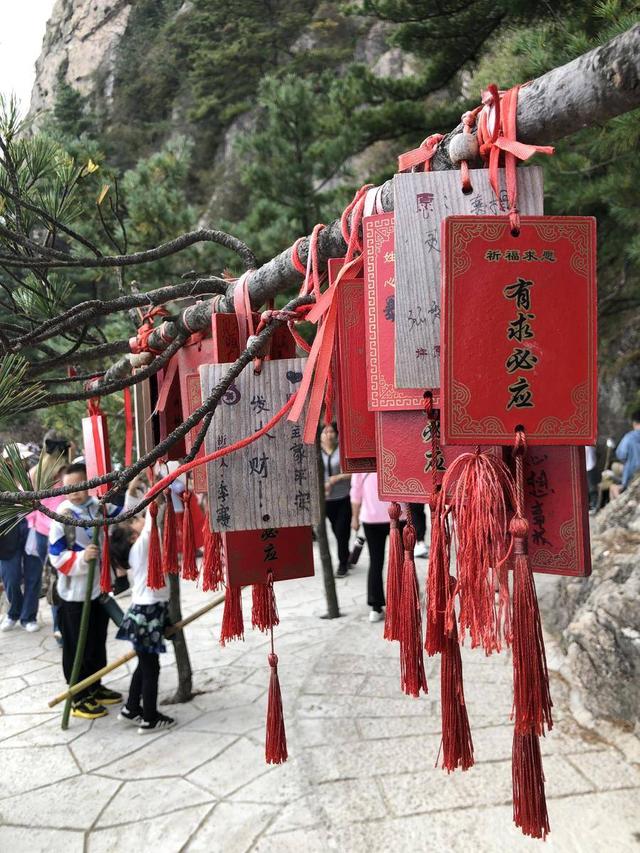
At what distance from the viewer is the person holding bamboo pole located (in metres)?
4.37

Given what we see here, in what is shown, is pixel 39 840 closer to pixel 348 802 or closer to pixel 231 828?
pixel 231 828

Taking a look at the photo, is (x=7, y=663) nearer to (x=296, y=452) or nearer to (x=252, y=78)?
(x=296, y=452)

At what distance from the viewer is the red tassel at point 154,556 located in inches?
85.8

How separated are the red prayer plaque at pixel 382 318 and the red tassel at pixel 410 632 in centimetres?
23

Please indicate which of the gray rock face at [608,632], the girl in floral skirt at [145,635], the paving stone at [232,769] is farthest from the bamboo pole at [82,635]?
the gray rock face at [608,632]

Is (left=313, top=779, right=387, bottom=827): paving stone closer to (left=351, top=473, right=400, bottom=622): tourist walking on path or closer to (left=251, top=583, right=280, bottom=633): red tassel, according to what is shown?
(left=251, top=583, right=280, bottom=633): red tassel

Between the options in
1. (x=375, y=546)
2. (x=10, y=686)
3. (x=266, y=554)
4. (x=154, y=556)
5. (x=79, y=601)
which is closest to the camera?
(x=266, y=554)

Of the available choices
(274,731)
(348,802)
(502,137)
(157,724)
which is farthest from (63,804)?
(502,137)

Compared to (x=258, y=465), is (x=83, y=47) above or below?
above

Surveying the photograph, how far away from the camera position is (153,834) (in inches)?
121

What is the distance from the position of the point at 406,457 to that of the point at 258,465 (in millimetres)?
358

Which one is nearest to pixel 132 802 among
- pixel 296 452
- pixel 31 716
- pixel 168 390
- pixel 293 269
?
pixel 31 716

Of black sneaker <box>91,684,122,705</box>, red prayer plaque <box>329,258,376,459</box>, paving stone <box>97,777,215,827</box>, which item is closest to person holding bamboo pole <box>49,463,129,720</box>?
black sneaker <box>91,684,122,705</box>

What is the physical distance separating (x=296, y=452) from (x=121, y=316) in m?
4.09
